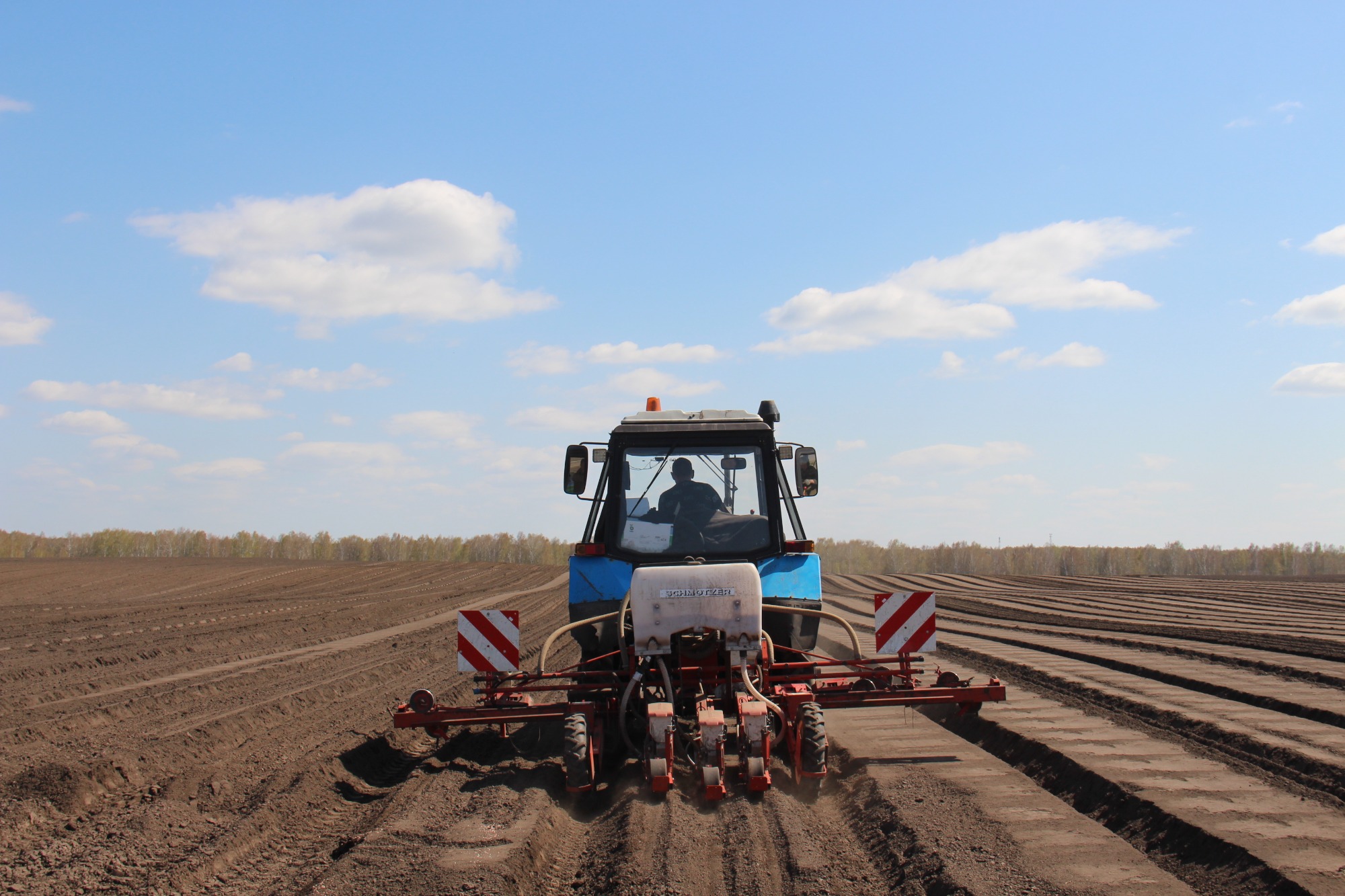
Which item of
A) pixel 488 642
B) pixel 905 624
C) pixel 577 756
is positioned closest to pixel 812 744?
pixel 577 756

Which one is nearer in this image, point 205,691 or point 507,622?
point 507,622

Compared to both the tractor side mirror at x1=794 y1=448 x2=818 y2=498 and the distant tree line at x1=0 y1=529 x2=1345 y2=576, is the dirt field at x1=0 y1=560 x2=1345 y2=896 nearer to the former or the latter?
the tractor side mirror at x1=794 y1=448 x2=818 y2=498

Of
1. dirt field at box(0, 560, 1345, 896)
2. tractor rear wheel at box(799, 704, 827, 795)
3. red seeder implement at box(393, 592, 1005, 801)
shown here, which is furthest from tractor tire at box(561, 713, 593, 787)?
tractor rear wheel at box(799, 704, 827, 795)

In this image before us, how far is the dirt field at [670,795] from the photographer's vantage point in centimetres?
410

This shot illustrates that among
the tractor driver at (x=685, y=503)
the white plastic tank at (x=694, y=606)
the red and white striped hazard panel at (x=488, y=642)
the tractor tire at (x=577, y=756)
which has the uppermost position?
the tractor driver at (x=685, y=503)

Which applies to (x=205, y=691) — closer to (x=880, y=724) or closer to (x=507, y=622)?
(x=507, y=622)

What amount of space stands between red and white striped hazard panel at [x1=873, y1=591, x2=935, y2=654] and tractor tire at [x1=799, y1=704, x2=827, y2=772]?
179 cm

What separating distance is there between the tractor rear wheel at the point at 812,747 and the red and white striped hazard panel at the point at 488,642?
2.23 m

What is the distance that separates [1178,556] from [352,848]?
50284 mm

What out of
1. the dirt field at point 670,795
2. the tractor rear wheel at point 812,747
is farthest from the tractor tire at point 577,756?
the tractor rear wheel at point 812,747

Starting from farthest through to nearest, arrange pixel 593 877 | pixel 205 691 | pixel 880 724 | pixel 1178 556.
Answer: pixel 1178 556, pixel 205 691, pixel 880 724, pixel 593 877

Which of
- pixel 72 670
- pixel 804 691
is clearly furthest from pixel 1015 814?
pixel 72 670

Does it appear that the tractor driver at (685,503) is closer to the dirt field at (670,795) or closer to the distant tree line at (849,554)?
the dirt field at (670,795)

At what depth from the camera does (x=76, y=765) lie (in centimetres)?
587
